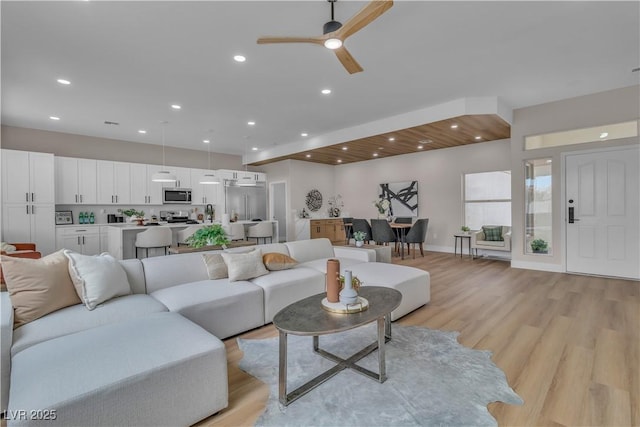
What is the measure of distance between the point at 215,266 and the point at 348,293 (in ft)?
5.26

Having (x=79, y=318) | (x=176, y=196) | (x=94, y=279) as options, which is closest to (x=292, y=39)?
(x=94, y=279)

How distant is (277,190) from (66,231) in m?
5.14


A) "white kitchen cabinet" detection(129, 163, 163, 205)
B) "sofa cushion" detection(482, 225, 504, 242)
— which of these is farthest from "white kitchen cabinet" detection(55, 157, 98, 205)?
"sofa cushion" detection(482, 225, 504, 242)

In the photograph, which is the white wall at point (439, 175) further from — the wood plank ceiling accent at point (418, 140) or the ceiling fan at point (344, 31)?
the ceiling fan at point (344, 31)

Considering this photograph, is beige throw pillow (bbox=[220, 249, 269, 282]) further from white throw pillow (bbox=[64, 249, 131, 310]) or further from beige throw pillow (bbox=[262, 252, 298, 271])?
white throw pillow (bbox=[64, 249, 131, 310])

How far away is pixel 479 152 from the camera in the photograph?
7000 millimetres

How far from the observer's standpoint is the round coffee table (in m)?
1.76

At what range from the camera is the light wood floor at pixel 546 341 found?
5.69 feet

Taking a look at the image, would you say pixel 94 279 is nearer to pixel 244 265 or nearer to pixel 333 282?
pixel 244 265

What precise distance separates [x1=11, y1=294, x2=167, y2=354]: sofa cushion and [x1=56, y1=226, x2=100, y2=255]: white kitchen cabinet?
15.3 feet

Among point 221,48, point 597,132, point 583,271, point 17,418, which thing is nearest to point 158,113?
point 221,48

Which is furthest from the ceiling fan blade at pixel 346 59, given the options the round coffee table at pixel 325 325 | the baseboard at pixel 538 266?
the baseboard at pixel 538 266

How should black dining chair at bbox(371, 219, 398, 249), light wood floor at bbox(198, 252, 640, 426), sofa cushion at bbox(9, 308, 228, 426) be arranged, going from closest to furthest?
sofa cushion at bbox(9, 308, 228, 426) → light wood floor at bbox(198, 252, 640, 426) → black dining chair at bbox(371, 219, 398, 249)

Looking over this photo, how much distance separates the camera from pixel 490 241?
637 cm
